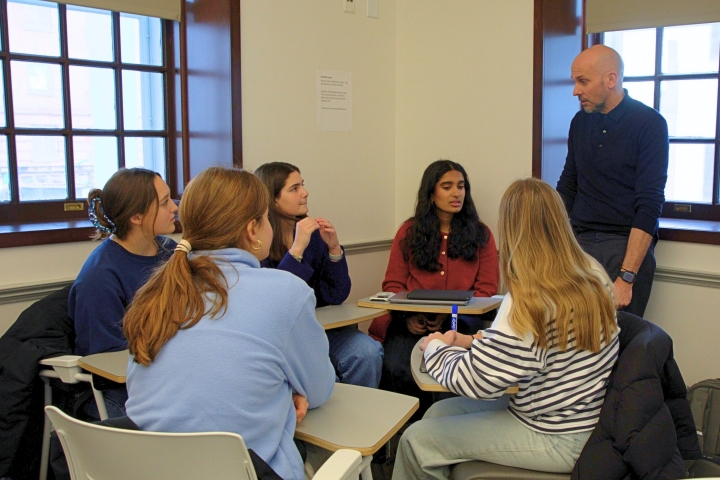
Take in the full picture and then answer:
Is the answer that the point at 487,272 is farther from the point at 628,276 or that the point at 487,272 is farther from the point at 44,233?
the point at 44,233

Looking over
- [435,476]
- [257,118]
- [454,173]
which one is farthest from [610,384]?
[257,118]

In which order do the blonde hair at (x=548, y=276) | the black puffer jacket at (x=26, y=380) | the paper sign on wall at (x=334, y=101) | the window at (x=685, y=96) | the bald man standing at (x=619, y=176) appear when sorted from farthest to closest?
the paper sign on wall at (x=334, y=101) < the window at (x=685, y=96) < the bald man standing at (x=619, y=176) < the black puffer jacket at (x=26, y=380) < the blonde hair at (x=548, y=276)

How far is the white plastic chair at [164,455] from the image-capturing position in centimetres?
129

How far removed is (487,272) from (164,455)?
92.3 inches

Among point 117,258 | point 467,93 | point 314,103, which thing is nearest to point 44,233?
point 117,258

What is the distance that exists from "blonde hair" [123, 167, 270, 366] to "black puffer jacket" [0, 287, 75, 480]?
1.02 m

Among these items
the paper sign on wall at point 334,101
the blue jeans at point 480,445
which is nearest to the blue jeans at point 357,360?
the blue jeans at point 480,445

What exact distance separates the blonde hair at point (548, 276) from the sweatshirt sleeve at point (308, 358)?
1.67ft

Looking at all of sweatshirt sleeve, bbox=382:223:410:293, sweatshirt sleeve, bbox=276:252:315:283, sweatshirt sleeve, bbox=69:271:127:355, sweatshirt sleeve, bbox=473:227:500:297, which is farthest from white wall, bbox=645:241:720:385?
sweatshirt sleeve, bbox=69:271:127:355

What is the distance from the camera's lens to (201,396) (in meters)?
1.43

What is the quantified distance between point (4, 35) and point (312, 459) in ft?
8.11

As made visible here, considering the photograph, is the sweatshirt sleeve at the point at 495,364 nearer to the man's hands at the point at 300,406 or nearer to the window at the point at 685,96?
the man's hands at the point at 300,406

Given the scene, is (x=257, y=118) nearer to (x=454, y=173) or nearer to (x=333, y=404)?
(x=454, y=173)

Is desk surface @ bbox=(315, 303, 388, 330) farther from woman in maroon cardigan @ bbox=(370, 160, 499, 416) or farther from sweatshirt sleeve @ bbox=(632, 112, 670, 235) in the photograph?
sweatshirt sleeve @ bbox=(632, 112, 670, 235)
